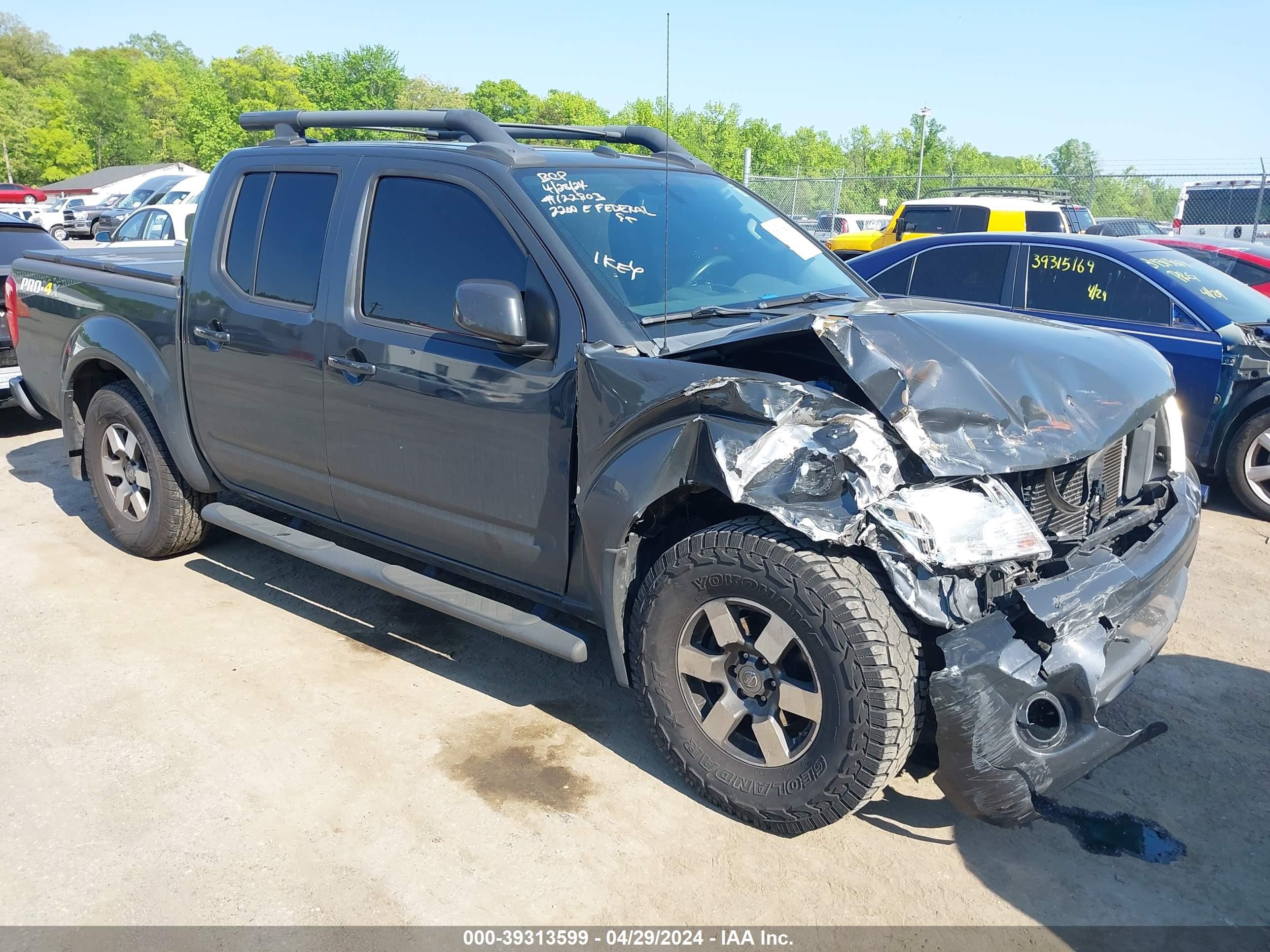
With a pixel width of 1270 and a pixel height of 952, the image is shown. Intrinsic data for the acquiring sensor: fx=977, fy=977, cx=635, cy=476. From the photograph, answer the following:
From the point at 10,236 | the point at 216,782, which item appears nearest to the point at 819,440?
the point at 216,782

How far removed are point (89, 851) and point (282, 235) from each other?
8.27 ft

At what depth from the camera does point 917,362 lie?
2.85m

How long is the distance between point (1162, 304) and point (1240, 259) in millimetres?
3345

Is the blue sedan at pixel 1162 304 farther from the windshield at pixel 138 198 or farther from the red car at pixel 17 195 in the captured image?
the red car at pixel 17 195

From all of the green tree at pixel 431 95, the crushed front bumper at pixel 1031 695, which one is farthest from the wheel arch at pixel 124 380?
the green tree at pixel 431 95

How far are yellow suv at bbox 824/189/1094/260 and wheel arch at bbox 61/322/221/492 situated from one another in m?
10.6

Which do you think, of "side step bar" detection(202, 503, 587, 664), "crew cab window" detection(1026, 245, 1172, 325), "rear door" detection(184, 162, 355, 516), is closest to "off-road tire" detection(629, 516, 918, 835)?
"side step bar" detection(202, 503, 587, 664)

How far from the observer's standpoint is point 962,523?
106 inches

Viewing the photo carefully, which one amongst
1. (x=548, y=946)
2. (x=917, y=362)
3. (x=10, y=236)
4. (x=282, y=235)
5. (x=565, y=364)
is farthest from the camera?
(x=10, y=236)

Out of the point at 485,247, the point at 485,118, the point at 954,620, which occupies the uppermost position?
the point at 485,118

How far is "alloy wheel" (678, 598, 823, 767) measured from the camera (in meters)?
2.84

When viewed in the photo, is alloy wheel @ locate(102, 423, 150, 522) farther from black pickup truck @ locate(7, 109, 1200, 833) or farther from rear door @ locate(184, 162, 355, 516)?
rear door @ locate(184, 162, 355, 516)

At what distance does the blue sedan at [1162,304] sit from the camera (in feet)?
20.4

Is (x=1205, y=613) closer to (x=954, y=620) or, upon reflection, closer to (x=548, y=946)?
(x=954, y=620)
